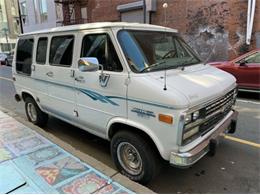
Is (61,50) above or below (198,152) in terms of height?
above

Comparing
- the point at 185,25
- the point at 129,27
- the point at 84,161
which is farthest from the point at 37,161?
the point at 185,25

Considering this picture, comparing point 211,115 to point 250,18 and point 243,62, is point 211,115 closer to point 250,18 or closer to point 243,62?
point 243,62

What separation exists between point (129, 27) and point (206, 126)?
171 centimetres

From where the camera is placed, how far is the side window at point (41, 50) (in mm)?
4559

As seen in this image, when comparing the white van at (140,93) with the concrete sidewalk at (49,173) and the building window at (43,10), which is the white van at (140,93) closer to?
the concrete sidewalk at (49,173)

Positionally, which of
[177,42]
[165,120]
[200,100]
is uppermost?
[177,42]

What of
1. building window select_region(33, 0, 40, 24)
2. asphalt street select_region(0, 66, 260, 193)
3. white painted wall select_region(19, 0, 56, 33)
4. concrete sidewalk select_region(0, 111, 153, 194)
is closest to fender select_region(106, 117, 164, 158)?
concrete sidewalk select_region(0, 111, 153, 194)

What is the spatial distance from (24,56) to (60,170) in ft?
10.3

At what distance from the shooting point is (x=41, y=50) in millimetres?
4691

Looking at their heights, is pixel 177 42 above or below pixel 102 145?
above

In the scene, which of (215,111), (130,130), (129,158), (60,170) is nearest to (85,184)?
(60,170)

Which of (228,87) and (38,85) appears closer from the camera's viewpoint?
(228,87)

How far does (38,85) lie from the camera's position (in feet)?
16.0

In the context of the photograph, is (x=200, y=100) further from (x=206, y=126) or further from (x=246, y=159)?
(x=246, y=159)
